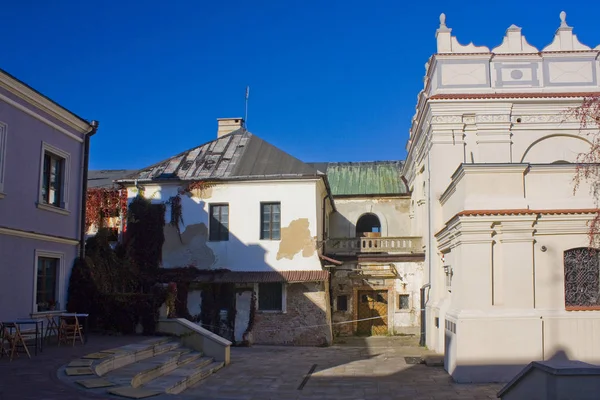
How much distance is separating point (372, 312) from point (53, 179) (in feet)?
45.2

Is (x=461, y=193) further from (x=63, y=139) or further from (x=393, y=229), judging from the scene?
(x=393, y=229)

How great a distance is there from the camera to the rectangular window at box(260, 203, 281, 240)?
74.3 ft

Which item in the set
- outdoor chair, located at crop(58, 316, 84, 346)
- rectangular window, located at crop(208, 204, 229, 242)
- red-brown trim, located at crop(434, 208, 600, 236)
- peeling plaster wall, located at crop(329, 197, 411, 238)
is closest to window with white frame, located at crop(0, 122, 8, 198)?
outdoor chair, located at crop(58, 316, 84, 346)

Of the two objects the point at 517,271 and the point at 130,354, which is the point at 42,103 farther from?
the point at 517,271

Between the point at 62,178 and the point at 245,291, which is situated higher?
the point at 62,178

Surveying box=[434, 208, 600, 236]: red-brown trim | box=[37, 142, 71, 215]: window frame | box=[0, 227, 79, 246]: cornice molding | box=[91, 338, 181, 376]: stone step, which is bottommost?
box=[91, 338, 181, 376]: stone step

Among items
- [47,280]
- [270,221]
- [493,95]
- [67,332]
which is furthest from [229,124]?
[67,332]

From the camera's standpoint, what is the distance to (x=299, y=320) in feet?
72.2

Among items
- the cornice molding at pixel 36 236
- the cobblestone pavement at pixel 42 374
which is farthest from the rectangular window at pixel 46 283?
the cobblestone pavement at pixel 42 374

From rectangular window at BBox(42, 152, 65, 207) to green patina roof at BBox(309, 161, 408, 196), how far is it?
16694 mm

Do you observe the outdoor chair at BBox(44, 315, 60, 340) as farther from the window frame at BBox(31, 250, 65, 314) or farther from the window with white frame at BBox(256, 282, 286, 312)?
the window with white frame at BBox(256, 282, 286, 312)

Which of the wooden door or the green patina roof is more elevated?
the green patina roof

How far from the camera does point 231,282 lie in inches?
859

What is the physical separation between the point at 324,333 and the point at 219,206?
606 centimetres
